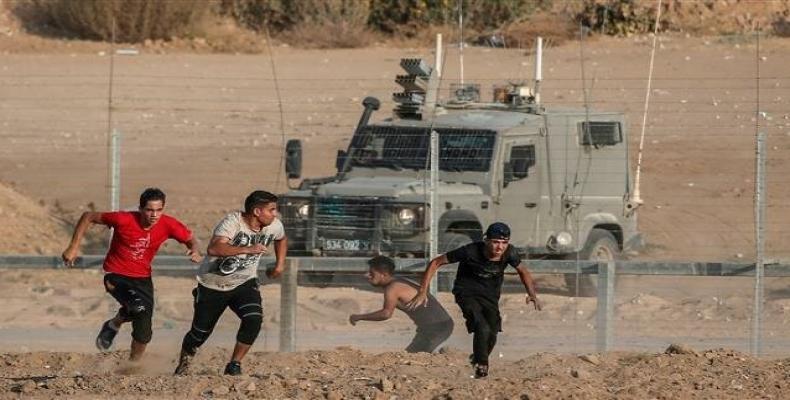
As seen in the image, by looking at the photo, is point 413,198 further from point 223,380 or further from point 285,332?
point 223,380

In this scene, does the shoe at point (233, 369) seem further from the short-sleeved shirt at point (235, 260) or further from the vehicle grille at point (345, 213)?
the vehicle grille at point (345, 213)

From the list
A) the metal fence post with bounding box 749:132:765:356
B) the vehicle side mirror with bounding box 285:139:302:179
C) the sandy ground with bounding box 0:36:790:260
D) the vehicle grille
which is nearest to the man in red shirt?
the metal fence post with bounding box 749:132:765:356

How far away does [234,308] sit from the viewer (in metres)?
12.3

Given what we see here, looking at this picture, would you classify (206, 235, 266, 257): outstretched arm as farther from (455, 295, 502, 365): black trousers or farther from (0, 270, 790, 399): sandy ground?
(455, 295, 502, 365): black trousers

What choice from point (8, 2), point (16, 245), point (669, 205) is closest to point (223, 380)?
point (16, 245)

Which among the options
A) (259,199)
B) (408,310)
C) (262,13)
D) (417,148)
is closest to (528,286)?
(408,310)

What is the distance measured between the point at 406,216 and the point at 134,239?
4.74 m

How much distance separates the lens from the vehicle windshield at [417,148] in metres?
17.6

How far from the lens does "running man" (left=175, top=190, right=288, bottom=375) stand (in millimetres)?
12086

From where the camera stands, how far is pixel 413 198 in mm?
16938

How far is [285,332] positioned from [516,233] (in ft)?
14.9

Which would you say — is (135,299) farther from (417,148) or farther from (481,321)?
(417,148)

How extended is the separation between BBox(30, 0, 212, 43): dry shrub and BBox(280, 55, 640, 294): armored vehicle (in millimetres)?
12281

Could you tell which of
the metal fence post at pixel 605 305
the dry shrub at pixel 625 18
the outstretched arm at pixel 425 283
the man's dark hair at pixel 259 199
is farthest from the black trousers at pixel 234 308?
the dry shrub at pixel 625 18
